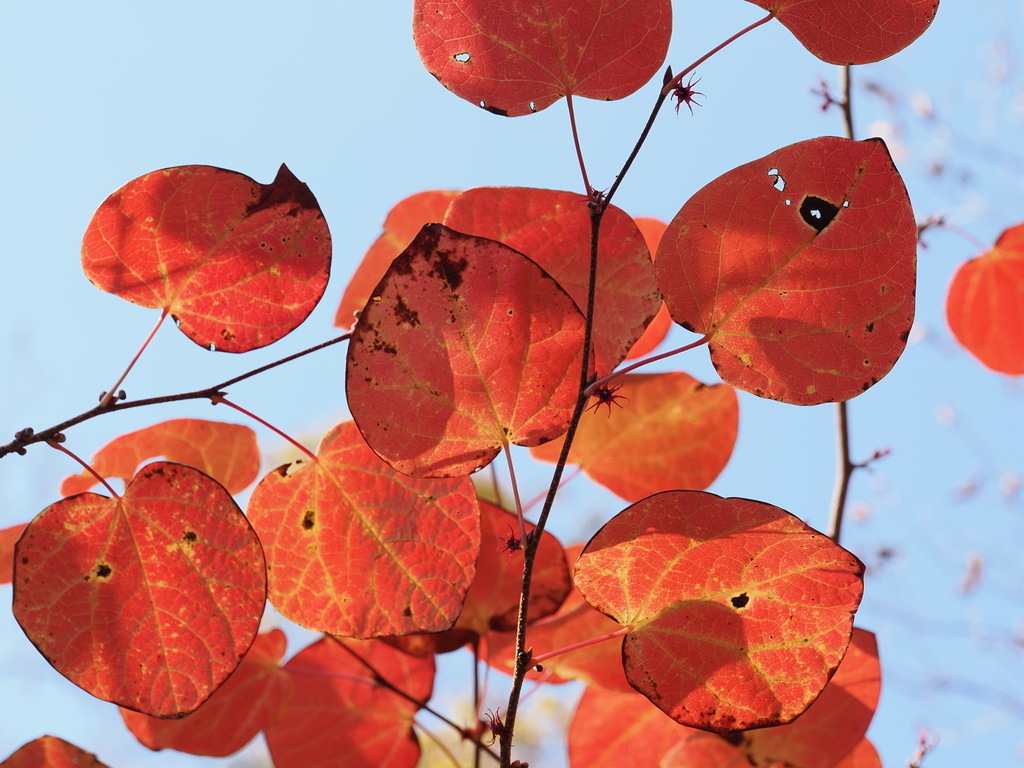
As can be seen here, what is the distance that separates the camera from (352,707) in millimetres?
771

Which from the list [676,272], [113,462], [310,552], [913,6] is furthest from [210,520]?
[913,6]

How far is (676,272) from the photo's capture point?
1.66ft

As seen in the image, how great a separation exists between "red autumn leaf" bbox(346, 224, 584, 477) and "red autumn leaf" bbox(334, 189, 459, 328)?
0.87ft

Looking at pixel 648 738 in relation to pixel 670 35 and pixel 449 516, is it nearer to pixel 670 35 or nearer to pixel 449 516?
pixel 449 516

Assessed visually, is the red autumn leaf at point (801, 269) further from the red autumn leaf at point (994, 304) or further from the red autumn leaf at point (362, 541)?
the red autumn leaf at point (994, 304)

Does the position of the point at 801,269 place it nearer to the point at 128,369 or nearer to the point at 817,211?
the point at 817,211

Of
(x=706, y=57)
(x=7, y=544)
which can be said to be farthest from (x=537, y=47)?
(x=7, y=544)

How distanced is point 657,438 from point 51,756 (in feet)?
1.79

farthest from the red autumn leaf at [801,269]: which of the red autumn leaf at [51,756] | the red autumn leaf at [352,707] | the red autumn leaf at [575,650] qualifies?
the red autumn leaf at [51,756]

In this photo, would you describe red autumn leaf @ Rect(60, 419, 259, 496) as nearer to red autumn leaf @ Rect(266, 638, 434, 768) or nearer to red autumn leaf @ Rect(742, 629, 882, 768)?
red autumn leaf @ Rect(266, 638, 434, 768)

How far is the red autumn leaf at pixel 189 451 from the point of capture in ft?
2.21

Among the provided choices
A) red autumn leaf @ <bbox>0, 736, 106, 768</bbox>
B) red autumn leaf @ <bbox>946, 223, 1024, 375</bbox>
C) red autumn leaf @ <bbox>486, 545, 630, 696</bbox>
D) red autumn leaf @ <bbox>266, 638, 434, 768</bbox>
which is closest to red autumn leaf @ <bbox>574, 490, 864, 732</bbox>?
red autumn leaf @ <bbox>486, 545, 630, 696</bbox>

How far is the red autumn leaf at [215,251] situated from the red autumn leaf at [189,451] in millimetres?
122

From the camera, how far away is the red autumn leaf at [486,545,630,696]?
72cm
